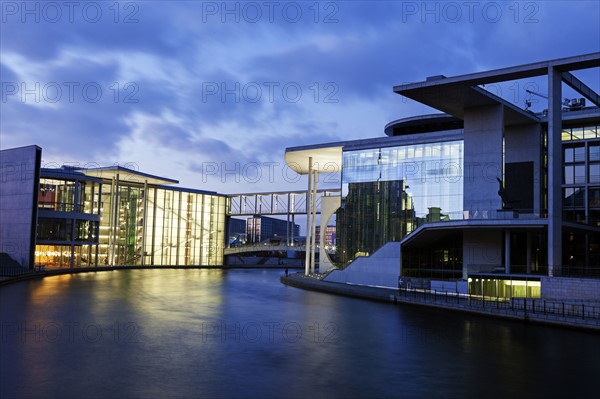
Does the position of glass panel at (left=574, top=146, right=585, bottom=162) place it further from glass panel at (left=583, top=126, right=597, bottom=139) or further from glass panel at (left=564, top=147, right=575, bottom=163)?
glass panel at (left=583, top=126, right=597, bottom=139)

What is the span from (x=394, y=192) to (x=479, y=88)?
16608 mm

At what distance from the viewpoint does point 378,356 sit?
21.1 m

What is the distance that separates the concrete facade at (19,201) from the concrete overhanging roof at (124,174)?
16233 millimetres

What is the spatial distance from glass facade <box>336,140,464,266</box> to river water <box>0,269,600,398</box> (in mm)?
21822

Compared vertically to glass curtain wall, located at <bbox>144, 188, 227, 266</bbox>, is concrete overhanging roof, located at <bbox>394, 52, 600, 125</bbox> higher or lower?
higher

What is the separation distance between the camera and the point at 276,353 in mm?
21188

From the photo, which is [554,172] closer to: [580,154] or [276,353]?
[580,154]

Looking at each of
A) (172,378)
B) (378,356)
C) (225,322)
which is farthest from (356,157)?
(172,378)

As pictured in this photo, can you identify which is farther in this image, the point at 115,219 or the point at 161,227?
the point at 161,227

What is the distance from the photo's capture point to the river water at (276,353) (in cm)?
1634

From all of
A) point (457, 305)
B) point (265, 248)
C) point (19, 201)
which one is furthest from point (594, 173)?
point (19, 201)

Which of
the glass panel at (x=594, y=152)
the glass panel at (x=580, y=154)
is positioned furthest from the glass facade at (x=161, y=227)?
the glass panel at (x=594, y=152)

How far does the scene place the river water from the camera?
16344mm

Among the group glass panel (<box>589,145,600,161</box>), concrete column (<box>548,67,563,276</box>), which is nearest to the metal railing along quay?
concrete column (<box>548,67,563,276</box>)
